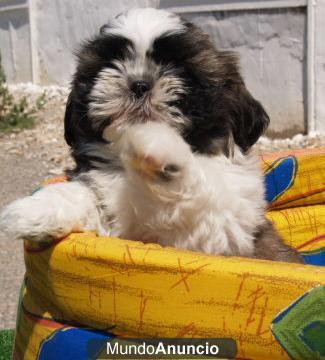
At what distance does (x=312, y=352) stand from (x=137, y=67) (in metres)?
1.12

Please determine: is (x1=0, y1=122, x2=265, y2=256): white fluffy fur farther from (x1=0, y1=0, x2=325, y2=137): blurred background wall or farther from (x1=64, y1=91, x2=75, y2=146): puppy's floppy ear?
(x1=0, y1=0, x2=325, y2=137): blurred background wall

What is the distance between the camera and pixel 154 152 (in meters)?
2.17

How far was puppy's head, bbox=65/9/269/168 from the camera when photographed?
2320 millimetres

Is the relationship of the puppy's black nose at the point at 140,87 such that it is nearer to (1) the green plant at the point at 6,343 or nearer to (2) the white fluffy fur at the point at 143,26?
(2) the white fluffy fur at the point at 143,26

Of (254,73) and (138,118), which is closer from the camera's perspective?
(138,118)

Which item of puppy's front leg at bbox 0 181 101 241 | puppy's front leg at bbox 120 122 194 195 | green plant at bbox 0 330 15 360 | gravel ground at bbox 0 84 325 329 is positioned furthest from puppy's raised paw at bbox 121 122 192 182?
gravel ground at bbox 0 84 325 329

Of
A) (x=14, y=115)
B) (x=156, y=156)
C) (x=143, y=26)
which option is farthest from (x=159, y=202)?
(x=14, y=115)

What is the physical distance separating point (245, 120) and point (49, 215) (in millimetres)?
884

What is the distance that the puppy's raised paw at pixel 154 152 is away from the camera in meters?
2.18

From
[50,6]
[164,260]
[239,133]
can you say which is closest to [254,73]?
[50,6]

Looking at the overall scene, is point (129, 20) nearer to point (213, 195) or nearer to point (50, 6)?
point (213, 195)

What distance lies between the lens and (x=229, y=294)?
1.88 metres

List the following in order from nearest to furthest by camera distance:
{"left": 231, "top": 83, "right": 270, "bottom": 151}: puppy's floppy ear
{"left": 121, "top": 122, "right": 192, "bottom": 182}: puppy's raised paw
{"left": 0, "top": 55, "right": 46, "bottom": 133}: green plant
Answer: {"left": 121, "top": 122, "right": 192, "bottom": 182}: puppy's raised paw, {"left": 231, "top": 83, "right": 270, "bottom": 151}: puppy's floppy ear, {"left": 0, "top": 55, "right": 46, "bottom": 133}: green plant

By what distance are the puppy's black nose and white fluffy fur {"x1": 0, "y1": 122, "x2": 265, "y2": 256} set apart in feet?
0.39
